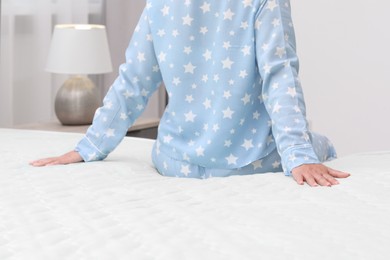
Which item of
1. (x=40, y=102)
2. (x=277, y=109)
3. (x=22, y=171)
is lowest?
(x=40, y=102)

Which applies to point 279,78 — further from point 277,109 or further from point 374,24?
point 374,24

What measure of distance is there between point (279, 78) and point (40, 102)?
2.16 meters

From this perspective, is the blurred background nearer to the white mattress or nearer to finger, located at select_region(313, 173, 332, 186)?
the white mattress

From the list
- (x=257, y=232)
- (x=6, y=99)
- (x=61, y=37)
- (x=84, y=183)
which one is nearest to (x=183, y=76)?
(x=84, y=183)

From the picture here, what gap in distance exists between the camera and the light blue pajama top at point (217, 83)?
1.43 metres

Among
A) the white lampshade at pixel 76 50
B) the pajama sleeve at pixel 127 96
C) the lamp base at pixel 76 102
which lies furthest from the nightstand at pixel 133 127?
the pajama sleeve at pixel 127 96

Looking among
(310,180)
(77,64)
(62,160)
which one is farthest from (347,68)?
(310,180)

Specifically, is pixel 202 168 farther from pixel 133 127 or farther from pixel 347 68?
pixel 347 68

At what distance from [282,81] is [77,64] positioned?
163 centimetres

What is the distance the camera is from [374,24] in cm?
354

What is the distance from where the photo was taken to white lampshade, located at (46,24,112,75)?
115 inches

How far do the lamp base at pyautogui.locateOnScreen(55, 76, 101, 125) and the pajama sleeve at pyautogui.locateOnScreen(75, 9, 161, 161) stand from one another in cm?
133

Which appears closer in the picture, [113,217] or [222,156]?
[113,217]

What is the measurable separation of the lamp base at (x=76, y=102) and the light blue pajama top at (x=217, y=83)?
134 cm
